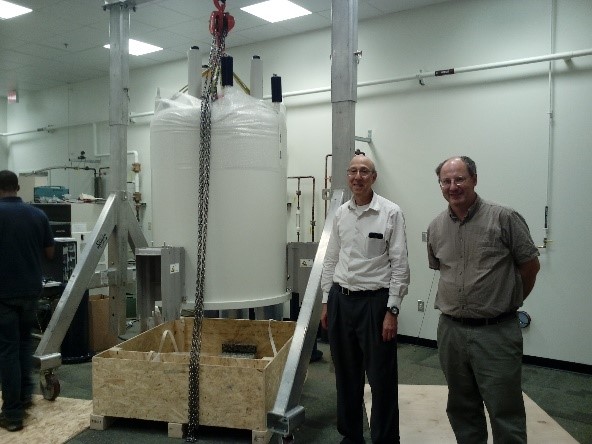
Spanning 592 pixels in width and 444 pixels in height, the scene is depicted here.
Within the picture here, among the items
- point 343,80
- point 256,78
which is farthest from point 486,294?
point 256,78

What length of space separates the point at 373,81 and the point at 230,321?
2778 mm

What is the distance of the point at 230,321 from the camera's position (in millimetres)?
3504

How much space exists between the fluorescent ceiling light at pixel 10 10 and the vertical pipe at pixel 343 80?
139 inches

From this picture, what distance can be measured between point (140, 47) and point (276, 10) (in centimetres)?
204

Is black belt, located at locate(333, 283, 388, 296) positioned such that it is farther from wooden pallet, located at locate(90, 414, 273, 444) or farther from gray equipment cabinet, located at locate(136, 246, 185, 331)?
gray equipment cabinet, located at locate(136, 246, 185, 331)

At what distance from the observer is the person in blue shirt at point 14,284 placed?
2.90m

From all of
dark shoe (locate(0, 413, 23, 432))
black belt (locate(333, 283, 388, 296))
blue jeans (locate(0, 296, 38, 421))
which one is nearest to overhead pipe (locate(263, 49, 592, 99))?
black belt (locate(333, 283, 388, 296))

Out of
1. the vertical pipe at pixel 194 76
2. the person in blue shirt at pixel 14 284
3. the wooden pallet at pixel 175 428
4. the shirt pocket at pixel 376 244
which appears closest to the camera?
the shirt pocket at pixel 376 244

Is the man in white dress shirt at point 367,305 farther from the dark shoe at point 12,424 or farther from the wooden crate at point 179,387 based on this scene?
the dark shoe at point 12,424

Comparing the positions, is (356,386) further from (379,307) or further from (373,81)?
(373,81)

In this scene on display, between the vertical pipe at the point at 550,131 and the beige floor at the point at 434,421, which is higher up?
the vertical pipe at the point at 550,131

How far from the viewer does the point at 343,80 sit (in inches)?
113

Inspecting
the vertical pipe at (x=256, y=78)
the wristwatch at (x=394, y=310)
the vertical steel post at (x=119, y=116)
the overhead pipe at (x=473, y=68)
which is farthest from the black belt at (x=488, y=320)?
the overhead pipe at (x=473, y=68)

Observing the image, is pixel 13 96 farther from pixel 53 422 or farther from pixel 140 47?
pixel 53 422
